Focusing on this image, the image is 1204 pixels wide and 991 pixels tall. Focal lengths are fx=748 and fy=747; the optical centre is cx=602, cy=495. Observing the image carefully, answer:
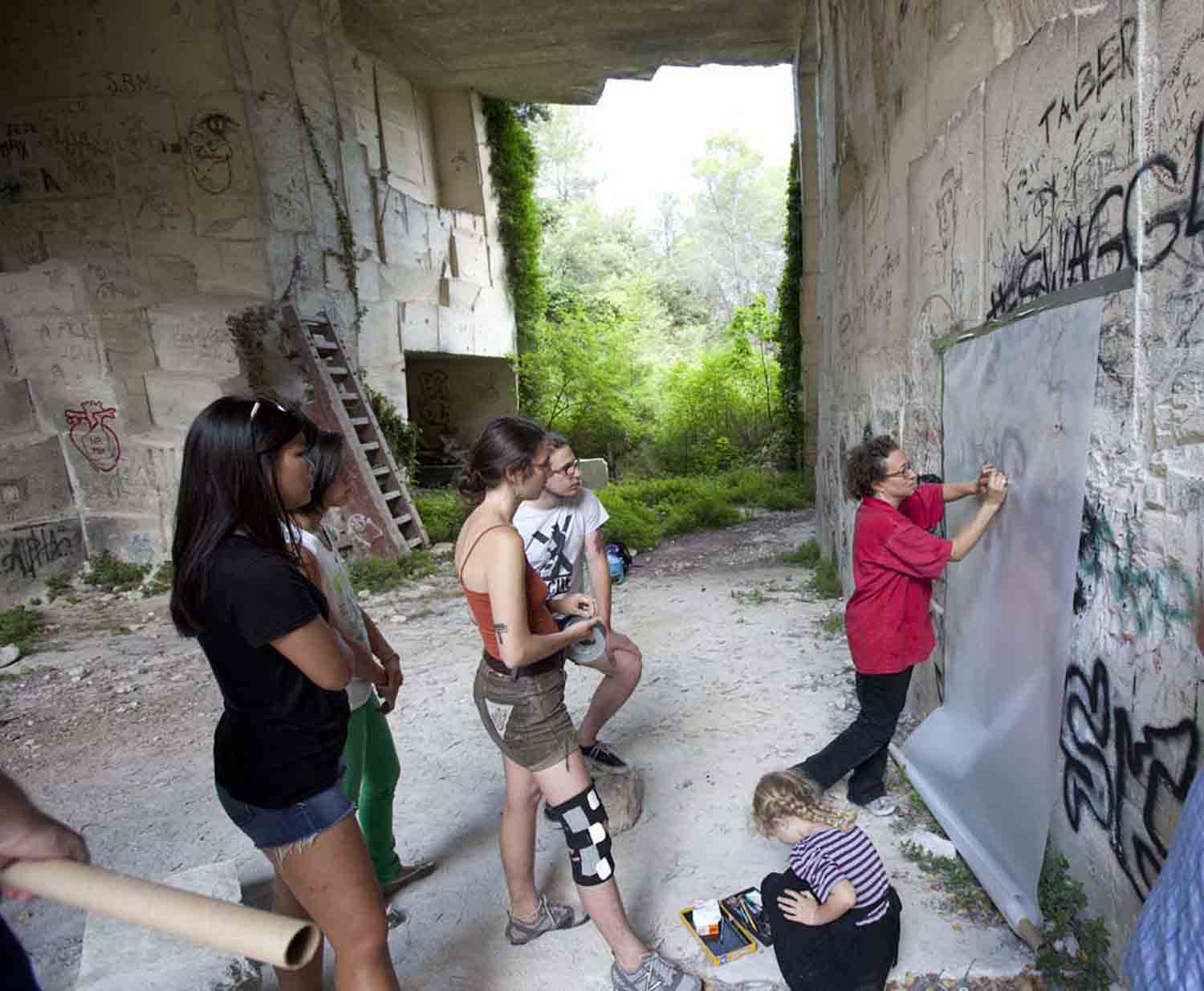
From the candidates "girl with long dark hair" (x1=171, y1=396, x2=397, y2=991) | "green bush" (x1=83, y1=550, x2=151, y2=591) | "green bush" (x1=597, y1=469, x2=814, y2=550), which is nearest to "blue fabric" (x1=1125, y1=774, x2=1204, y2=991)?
"girl with long dark hair" (x1=171, y1=396, x2=397, y2=991)

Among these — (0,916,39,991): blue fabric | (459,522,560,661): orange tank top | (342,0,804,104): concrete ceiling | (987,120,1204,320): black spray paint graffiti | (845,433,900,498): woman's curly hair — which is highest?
(342,0,804,104): concrete ceiling

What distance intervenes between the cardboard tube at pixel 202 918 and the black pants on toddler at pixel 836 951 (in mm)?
1524

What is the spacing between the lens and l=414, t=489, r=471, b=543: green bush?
9188 millimetres

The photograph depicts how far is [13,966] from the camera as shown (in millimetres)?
1140

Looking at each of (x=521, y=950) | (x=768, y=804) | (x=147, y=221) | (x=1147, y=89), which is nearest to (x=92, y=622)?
(x=147, y=221)

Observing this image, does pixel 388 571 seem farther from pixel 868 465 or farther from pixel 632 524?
pixel 868 465

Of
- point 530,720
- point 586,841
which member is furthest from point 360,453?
point 586,841

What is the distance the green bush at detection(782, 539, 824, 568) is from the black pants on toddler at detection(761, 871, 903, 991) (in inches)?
217

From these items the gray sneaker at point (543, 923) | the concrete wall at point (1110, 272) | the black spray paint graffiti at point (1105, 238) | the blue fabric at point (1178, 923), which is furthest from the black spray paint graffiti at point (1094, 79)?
the gray sneaker at point (543, 923)

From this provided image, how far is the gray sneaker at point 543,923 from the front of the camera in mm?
2578

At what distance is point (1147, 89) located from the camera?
1671 millimetres

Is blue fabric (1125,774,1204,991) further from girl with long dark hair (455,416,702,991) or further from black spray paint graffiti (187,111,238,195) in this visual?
black spray paint graffiti (187,111,238,195)

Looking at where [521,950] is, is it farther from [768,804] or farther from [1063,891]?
[1063,891]

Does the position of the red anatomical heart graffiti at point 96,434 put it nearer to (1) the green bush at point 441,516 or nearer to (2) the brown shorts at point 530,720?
(1) the green bush at point 441,516
